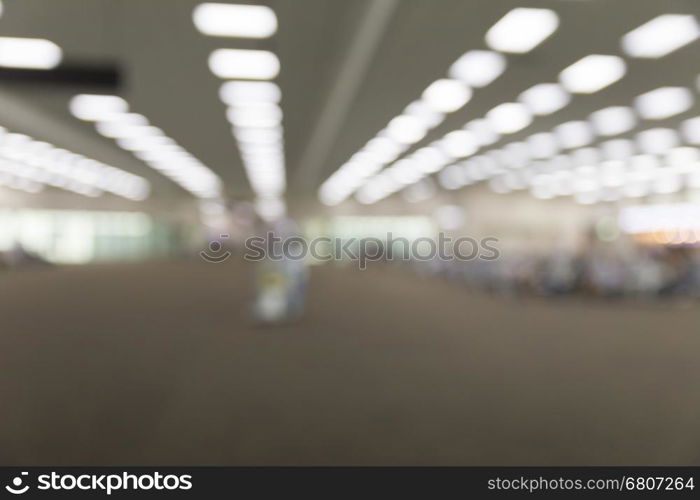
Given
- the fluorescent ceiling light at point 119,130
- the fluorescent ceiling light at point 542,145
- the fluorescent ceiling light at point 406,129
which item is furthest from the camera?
the fluorescent ceiling light at point 542,145

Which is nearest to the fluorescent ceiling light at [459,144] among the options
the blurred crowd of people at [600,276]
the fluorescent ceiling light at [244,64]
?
the blurred crowd of people at [600,276]

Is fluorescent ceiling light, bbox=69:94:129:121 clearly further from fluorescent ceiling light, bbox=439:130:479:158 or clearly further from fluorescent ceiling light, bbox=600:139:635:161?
fluorescent ceiling light, bbox=600:139:635:161

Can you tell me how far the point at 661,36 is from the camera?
547cm

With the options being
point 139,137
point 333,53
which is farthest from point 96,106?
point 333,53

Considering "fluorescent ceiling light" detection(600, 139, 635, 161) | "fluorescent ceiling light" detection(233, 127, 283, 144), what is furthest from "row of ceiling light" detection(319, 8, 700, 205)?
"fluorescent ceiling light" detection(233, 127, 283, 144)

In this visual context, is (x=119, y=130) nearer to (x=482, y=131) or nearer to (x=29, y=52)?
(x=29, y=52)

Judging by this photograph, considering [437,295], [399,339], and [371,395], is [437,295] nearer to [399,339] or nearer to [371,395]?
[399,339]

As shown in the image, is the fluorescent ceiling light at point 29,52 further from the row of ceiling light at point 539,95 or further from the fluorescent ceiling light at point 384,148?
the fluorescent ceiling light at point 384,148

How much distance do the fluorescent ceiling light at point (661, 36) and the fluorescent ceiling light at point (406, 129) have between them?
443 centimetres

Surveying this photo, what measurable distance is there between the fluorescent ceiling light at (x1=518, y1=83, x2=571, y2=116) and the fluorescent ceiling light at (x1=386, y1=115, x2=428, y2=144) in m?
2.30

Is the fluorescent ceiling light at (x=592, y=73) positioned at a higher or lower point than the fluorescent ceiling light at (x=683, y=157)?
higher

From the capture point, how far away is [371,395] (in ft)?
11.8

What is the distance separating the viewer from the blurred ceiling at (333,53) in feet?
16.2

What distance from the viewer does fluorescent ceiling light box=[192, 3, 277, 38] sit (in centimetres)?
493
